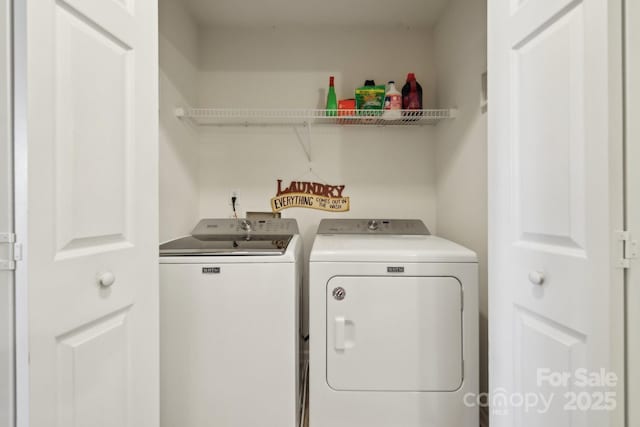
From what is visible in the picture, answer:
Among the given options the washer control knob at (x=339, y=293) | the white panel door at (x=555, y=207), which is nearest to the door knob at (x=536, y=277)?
the white panel door at (x=555, y=207)

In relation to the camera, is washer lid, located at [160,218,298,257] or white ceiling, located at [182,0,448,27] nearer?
washer lid, located at [160,218,298,257]

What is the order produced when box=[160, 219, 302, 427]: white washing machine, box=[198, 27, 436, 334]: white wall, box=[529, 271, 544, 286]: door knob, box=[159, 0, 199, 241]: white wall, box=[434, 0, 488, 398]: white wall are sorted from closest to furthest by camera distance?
1. box=[529, 271, 544, 286]: door knob
2. box=[160, 219, 302, 427]: white washing machine
3. box=[434, 0, 488, 398]: white wall
4. box=[159, 0, 199, 241]: white wall
5. box=[198, 27, 436, 334]: white wall

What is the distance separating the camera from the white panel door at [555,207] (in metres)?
0.71

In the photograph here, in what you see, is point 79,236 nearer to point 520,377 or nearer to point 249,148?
point 520,377

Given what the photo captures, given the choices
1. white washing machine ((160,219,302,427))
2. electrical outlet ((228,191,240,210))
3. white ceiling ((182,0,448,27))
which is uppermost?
white ceiling ((182,0,448,27))

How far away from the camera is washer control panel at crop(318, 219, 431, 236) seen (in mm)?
2197

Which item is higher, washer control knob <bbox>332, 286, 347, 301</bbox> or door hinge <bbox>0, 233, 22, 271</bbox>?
door hinge <bbox>0, 233, 22, 271</bbox>

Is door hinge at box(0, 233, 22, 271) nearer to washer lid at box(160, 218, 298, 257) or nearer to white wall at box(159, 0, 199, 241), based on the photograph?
washer lid at box(160, 218, 298, 257)

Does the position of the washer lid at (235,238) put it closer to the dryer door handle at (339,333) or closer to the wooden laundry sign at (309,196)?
the wooden laundry sign at (309,196)

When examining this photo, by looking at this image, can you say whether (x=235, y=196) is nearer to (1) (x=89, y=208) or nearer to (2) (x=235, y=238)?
(2) (x=235, y=238)

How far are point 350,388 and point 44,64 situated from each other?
1581 millimetres

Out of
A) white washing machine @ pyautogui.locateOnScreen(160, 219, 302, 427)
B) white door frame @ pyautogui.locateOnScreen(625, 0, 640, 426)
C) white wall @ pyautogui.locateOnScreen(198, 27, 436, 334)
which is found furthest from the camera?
white wall @ pyautogui.locateOnScreen(198, 27, 436, 334)

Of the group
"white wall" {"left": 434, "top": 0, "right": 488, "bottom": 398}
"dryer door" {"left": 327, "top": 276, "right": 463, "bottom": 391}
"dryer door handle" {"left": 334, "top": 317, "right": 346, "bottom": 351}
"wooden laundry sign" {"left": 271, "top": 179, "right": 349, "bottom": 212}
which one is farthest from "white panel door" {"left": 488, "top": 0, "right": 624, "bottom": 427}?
"wooden laundry sign" {"left": 271, "top": 179, "right": 349, "bottom": 212}

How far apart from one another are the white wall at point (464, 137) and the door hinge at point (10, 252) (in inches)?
73.2
